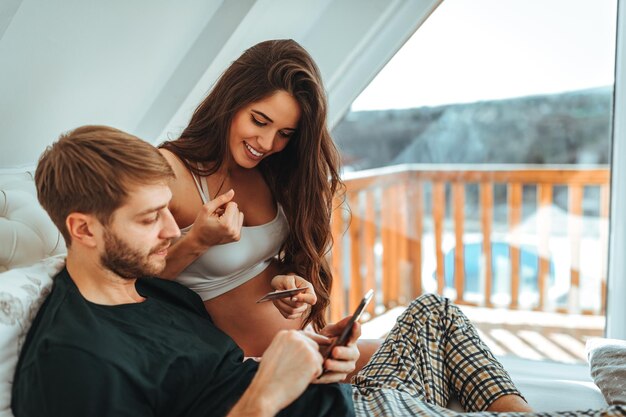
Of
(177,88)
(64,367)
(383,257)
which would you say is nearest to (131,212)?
(64,367)

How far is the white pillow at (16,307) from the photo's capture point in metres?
1.09

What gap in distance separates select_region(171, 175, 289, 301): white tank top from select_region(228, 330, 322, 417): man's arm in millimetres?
591

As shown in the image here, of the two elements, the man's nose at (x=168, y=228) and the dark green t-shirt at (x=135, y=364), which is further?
the man's nose at (x=168, y=228)

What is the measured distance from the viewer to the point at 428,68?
8.61ft

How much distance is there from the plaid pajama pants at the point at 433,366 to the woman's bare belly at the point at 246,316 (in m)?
0.34

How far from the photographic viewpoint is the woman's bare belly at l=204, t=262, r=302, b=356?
178cm

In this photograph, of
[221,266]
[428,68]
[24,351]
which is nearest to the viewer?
[24,351]

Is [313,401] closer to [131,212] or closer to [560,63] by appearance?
[131,212]

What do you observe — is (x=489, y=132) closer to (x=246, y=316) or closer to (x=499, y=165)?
(x=499, y=165)

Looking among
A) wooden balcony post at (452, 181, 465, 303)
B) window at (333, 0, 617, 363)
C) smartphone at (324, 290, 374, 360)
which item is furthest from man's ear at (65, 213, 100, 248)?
wooden balcony post at (452, 181, 465, 303)

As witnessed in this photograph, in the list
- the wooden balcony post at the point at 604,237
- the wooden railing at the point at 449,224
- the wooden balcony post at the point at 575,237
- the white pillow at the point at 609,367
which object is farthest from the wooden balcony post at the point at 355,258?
the white pillow at the point at 609,367

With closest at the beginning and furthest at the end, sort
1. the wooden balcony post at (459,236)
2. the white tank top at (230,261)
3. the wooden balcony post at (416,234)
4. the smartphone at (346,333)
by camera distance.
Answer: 1. the smartphone at (346,333)
2. the white tank top at (230,261)
3. the wooden balcony post at (459,236)
4. the wooden balcony post at (416,234)

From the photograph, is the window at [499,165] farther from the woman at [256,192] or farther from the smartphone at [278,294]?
the smartphone at [278,294]

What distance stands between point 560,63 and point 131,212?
1908mm
